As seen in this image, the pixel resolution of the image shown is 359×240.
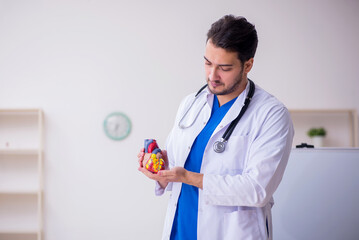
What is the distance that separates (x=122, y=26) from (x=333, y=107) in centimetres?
224

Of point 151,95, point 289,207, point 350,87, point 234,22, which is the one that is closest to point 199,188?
point 234,22

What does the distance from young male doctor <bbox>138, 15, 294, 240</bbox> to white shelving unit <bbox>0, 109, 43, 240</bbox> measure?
95.4 inches

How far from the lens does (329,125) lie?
369 cm

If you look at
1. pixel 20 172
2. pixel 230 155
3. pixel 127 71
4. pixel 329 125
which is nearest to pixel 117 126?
pixel 127 71

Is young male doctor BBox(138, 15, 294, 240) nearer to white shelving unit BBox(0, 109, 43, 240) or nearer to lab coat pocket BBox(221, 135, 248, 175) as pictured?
lab coat pocket BBox(221, 135, 248, 175)

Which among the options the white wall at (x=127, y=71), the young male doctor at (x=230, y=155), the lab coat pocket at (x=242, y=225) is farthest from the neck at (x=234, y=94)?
the white wall at (x=127, y=71)

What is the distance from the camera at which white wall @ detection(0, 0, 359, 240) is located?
3600 mm

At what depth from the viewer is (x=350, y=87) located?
12.2 ft

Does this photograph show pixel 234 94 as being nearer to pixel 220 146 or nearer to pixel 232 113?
pixel 232 113

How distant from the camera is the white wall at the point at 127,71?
11.8 feet

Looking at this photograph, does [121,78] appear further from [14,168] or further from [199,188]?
[199,188]

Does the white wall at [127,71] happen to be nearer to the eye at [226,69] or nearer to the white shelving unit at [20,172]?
the white shelving unit at [20,172]

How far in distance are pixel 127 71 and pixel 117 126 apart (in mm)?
551

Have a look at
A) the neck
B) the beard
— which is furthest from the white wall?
the beard
